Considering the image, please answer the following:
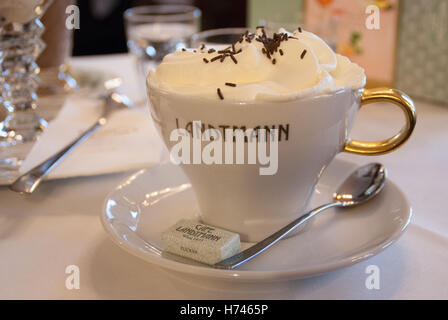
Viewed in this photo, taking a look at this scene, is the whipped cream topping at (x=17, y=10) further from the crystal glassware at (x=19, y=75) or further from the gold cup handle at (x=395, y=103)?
the gold cup handle at (x=395, y=103)

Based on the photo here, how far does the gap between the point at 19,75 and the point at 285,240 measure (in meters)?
0.48

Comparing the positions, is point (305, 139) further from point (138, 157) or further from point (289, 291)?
point (138, 157)

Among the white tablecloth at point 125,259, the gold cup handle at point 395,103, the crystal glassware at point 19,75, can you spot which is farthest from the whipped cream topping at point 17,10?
the gold cup handle at point 395,103

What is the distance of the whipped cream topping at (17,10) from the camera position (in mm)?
669

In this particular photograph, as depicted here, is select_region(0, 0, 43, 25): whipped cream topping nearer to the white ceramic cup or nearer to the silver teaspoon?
the white ceramic cup

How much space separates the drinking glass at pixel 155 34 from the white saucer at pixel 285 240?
1.50 feet

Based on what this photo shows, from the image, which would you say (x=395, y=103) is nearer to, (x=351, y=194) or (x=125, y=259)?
(x=351, y=194)

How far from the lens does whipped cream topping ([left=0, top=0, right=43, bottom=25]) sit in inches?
26.4

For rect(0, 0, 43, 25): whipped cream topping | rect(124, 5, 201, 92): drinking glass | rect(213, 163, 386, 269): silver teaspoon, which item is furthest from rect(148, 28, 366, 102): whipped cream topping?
rect(124, 5, 201, 92): drinking glass

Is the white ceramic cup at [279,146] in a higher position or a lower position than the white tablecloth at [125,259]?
higher

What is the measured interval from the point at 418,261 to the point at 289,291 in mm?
132

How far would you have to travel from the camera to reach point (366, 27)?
941 mm

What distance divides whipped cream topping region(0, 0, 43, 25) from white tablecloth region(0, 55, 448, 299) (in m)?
0.23

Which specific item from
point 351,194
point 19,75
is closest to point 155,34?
point 19,75
